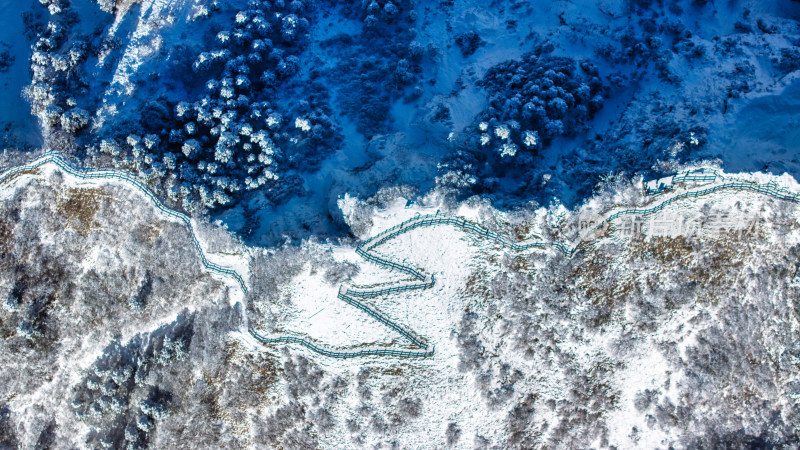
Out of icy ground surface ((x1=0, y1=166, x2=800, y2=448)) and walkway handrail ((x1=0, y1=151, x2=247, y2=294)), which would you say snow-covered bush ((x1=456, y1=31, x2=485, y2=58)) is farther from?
walkway handrail ((x1=0, y1=151, x2=247, y2=294))

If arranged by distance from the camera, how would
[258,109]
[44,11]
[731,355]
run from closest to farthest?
[731,355] < [258,109] < [44,11]

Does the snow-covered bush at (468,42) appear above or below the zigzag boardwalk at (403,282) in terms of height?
above

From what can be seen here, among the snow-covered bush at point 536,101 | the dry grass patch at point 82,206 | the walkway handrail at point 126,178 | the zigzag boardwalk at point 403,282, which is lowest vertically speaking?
the dry grass patch at point 82,206

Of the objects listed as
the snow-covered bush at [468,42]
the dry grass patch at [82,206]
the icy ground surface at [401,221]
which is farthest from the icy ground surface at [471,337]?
the snow-covered bush at [468,42]

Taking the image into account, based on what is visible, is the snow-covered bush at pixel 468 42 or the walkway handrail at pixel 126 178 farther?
the snow-covered bush at pixel 468 42

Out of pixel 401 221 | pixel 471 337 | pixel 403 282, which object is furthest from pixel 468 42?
pixel 471 337

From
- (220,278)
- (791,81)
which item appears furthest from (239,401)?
(791,81)

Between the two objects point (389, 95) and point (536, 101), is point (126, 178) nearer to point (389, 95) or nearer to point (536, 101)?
point (389, 95)

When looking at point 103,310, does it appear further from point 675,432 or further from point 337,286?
point 675,432

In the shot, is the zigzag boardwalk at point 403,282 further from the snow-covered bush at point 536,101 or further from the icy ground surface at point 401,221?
the snow-covered bush at point 536,101

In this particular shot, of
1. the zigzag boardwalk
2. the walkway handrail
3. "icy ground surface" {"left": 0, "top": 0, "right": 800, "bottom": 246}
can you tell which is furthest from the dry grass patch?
the zigzag boardwalk

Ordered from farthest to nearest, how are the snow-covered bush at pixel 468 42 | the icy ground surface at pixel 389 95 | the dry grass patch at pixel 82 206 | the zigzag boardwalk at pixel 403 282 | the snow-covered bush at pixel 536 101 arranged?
the snow-covered bush at pixel 468 42 < the snow-covered bush at pixel 536 101 < the dry grass patch at pixel 82 206 < the icy ground surface at pixel 389 95 < the zigzag boardwalk at pixel 403 282
